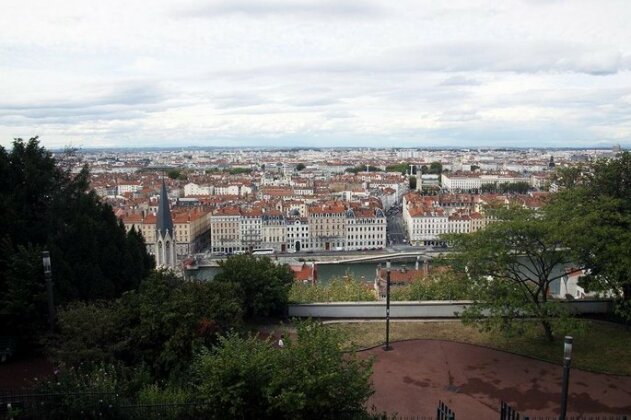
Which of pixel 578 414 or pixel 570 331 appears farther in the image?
pixel 570 331

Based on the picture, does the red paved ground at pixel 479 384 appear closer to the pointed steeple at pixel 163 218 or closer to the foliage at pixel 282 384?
the foliage at pixel 282 384

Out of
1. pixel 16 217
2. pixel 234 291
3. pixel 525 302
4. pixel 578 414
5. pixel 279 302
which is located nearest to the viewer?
pixel 578 414

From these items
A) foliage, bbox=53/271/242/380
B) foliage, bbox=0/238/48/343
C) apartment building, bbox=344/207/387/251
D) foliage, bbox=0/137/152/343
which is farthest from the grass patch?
apartment building, bbox=344/207/387/251

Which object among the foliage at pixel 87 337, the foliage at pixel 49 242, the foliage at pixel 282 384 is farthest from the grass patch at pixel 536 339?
the foliage at pixel 49 242

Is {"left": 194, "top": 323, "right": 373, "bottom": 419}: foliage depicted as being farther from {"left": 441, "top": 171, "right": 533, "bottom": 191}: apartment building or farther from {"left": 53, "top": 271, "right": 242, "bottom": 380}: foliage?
{"left": 441, "top": 171, "right": 533, "bottom": 191}: apartment building

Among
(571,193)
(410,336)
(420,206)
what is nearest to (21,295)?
(410,336)

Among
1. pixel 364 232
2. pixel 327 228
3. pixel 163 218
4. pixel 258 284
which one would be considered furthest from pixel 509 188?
pixel 258 284

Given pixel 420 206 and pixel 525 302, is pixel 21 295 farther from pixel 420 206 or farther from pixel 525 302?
pixel 420 206
